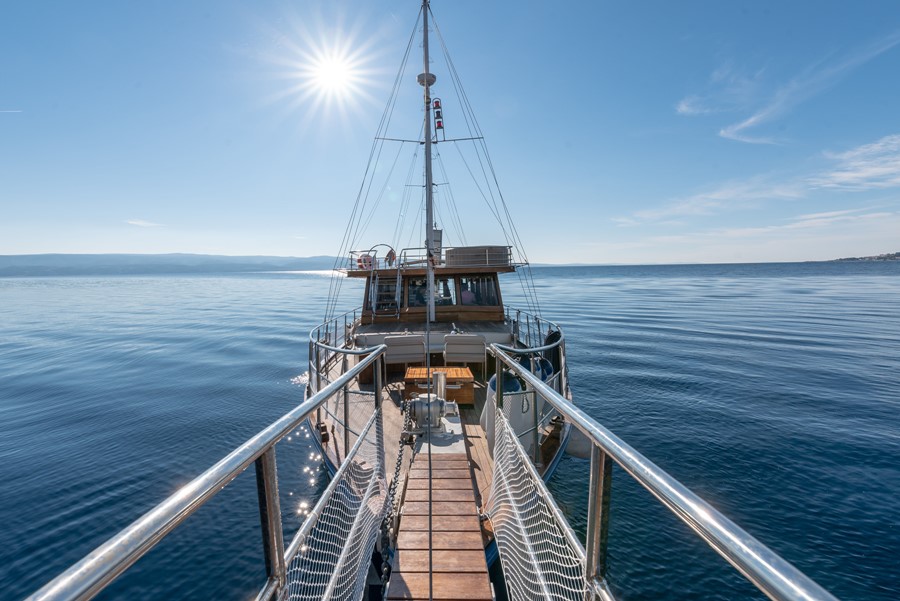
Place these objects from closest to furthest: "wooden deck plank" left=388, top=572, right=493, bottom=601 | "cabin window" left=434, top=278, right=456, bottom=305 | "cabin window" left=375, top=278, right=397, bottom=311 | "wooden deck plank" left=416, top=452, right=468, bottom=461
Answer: "wooden deck plank" left=388, top=572, right=493, bottom=601 → "wooden deck plank" left=416, top=452, right=468, bottom=461 → "cabin window" left=375, top=278, right=397, bottom=311 → "cabin window" left=434, top=278, right=456, bottom=305

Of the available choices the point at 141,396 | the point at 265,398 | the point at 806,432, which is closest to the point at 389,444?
the point at 265,398

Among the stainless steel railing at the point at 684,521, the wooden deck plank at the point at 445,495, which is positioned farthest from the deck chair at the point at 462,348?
the stainless steel railing at the point at 684,521

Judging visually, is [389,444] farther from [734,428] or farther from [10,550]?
[734,428]

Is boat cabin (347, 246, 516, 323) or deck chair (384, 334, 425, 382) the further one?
boat cabin (347, 246, 516, 323)

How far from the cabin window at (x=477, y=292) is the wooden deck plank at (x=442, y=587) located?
34.6ft

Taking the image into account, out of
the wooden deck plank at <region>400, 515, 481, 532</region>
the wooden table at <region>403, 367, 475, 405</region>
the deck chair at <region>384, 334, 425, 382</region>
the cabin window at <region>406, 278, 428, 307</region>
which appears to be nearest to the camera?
the wooden deck plank at <region>400, 515, 481, 532</region>

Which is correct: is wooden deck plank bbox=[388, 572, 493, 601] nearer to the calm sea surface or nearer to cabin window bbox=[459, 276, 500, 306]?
the calm sea surface

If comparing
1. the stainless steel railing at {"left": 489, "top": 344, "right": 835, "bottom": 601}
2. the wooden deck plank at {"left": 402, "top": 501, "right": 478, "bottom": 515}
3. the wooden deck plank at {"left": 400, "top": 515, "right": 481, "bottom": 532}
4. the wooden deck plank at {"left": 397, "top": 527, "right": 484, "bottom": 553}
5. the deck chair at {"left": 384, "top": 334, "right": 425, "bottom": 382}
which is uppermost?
the stainless steel railing at {"left": 489, "top": 344, "right": 835, "bottom": 601}

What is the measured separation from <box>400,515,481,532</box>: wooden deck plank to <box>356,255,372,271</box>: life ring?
31.7 ft

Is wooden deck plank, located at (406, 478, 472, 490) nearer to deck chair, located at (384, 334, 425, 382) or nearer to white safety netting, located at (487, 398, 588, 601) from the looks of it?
white safety netting, located at (487, 398, 588, 601)

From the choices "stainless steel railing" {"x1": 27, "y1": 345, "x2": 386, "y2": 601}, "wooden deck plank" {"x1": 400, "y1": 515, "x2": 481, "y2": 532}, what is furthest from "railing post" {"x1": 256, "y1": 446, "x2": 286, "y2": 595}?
"wooden deck plank" {"x1": 400, "y1": 515, "x2": 481, "y2": 532}

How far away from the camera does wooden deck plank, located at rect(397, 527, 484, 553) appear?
3660mm

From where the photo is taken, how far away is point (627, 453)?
1.48 m

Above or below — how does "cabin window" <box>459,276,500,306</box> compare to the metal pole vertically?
below
